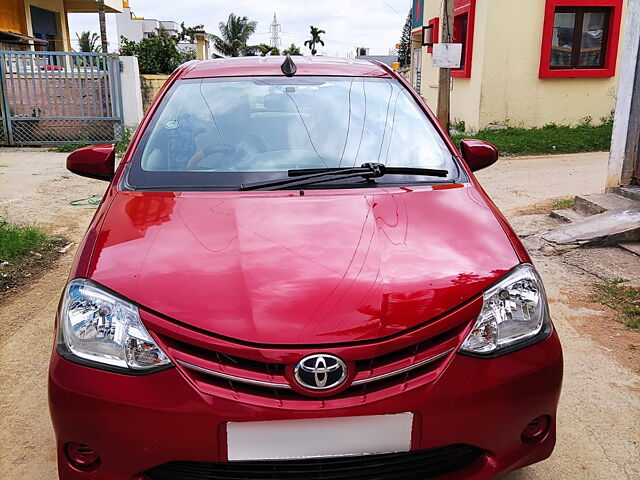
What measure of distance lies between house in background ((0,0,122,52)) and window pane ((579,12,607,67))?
43.8ft

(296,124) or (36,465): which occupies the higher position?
(296,124)

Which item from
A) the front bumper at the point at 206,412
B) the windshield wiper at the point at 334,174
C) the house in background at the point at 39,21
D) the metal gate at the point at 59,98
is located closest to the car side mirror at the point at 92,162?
the windshield wiper at the point at 334,174

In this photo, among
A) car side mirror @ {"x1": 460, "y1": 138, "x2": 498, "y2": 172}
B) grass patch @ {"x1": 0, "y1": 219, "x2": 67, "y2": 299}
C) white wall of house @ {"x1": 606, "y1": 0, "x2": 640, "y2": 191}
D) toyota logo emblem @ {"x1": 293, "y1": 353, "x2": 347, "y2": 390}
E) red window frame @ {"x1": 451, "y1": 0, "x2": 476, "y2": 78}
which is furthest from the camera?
red window frame @ {"x1": 451, "y1": 0, "x2": 476, "y2": 78}

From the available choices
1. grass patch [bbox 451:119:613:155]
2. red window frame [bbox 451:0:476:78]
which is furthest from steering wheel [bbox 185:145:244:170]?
red window frame [bbox 451:0:476:78]

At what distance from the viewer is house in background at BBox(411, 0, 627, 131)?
12195mm

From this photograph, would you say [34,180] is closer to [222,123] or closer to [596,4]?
[222,123]

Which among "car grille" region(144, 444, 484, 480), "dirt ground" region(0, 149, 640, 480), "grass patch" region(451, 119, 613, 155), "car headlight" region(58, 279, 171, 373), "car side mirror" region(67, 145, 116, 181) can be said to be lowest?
"dirt ground" region(0, 149, 640, 480)

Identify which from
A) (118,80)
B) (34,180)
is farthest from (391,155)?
(118,80)

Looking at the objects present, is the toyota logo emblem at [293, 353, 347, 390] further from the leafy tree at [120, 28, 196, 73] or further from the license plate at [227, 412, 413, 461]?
the leafy tree at [120, 28, 196, 73]

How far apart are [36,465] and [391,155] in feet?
6.49

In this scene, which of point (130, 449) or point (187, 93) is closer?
point (130, 449)

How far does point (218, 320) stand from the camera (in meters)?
1.84

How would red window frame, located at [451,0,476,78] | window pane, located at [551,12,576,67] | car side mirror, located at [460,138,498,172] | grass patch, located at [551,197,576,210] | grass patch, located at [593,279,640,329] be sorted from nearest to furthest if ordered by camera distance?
car side mirror, located at [460,138,498,172], grass patch, located at [593,279,640,329], grass patch, located at [551,197,576,210], window pane, located at [551,12,576,67], red window frame, located at [451,0,476,78]

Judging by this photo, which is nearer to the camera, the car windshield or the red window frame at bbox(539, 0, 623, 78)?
the car windshield
